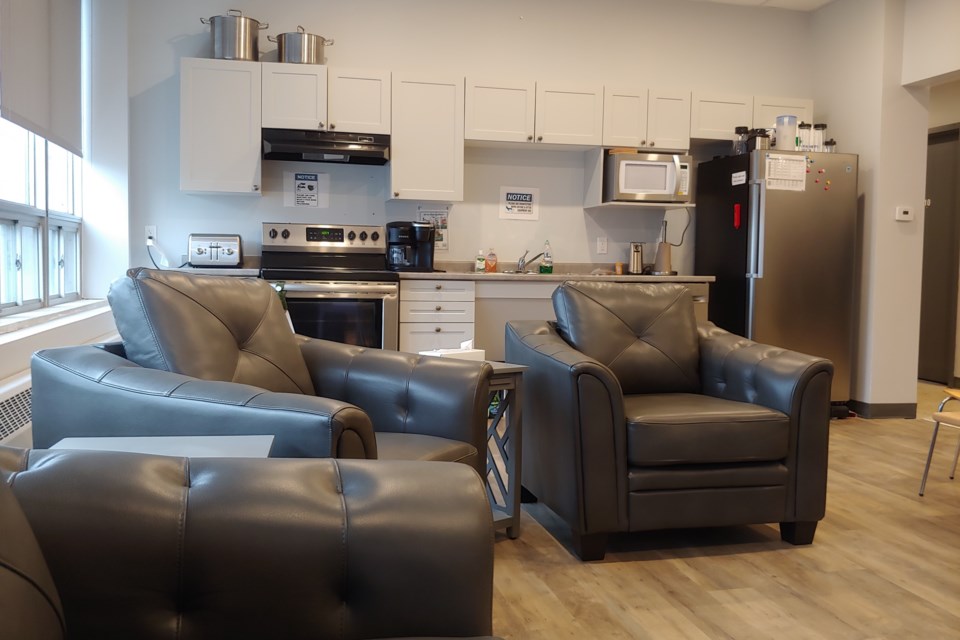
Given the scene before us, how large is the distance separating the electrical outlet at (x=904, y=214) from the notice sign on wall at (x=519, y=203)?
2.31m

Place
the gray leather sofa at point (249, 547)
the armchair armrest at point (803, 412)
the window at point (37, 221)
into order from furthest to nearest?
the window at point (37, 221)
the armchair armrest at point (803, 412)
the gray leather sofa at point (249, 547)

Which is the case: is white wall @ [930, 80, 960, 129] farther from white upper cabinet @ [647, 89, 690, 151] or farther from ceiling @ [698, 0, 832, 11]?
white upper cabinet @ [647, 89, 690, 151]

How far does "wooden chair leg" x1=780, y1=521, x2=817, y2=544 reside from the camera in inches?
104

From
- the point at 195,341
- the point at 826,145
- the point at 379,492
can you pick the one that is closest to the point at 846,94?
the point at 826,145

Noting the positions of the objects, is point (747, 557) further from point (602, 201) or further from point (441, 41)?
point (441, 41)

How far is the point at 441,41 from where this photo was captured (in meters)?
5.09

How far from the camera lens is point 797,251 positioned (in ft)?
15.9

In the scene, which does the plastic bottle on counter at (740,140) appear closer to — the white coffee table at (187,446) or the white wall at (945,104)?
the white wall at (945,104)

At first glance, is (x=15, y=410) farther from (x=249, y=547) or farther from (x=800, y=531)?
(x=800, y=531)

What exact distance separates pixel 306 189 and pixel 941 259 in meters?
5.03

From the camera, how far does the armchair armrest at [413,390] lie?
223 centimetres

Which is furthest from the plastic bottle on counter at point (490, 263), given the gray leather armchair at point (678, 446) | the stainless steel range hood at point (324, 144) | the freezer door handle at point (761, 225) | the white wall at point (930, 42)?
the white wall at point (930, 42)

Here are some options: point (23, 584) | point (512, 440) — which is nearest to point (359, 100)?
point (512, 440)

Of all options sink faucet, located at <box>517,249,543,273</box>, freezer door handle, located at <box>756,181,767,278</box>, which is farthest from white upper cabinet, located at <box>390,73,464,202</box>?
freezer door handle, located at <box>756,181,767,278</box>
